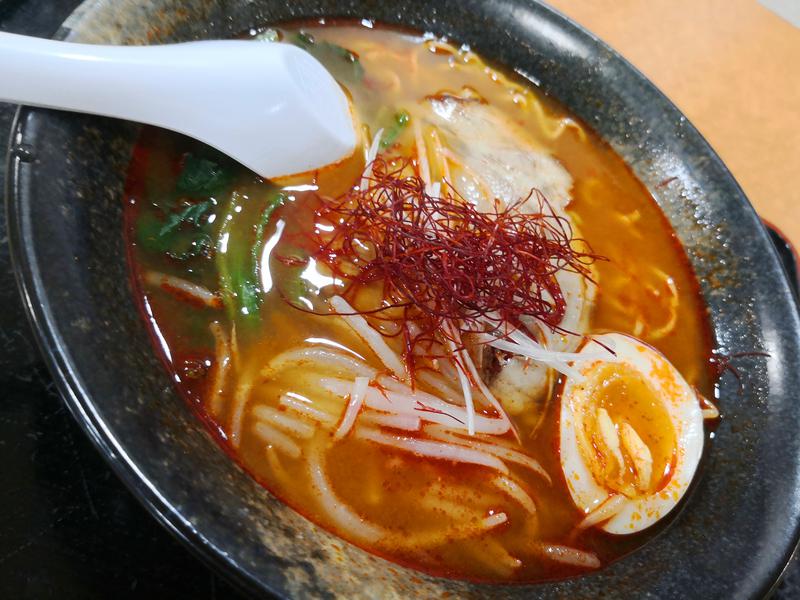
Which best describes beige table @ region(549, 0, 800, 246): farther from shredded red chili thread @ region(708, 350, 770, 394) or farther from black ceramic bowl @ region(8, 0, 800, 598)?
shredded red chili thread @ region(708, 350, 770, 394)

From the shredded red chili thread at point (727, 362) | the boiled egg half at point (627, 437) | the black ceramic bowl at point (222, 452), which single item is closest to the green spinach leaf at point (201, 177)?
the black ceramic bowl at point (222, 452)

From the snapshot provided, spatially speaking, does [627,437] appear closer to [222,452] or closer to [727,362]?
[727,362]

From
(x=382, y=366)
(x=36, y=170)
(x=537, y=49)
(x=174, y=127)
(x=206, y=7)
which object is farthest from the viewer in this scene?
(x=537, y=49)

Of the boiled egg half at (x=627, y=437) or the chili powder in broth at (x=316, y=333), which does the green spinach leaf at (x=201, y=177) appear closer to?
the chili powder in broth at (x=316, y=333)

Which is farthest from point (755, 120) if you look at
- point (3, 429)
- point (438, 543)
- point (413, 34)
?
point (3, 429)

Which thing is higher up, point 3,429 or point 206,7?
point 206,7

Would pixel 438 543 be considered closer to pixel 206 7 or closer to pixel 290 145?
pixel 290 145

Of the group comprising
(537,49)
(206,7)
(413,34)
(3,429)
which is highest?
(537,49)
